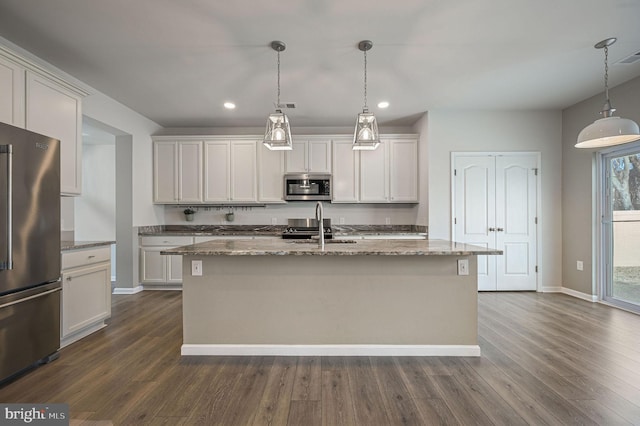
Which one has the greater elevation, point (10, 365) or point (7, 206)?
point (7, 206)

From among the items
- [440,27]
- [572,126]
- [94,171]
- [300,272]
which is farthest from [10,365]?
[572,126]

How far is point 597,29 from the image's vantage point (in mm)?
2549

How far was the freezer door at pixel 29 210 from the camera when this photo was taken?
2008 mm

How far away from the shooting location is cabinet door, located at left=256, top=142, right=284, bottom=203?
16.4ft

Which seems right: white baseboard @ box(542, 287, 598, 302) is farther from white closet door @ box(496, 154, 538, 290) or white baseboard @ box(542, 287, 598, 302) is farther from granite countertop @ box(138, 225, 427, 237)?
granite countertop @ box(138, 225, 427, 237)

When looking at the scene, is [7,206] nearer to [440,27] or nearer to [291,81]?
[291,81]

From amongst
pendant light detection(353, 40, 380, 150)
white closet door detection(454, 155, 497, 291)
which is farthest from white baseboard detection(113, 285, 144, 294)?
white closet door detection(454, 155, 497, 291)

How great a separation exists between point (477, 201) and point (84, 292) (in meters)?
4.97

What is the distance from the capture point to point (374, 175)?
494 centimetres

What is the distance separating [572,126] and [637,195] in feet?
4.18

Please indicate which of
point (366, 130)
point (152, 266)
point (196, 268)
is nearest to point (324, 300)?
point (196, 268)

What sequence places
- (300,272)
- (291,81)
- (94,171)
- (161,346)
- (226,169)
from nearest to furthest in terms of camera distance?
(300,272)
(161,346)
(291,81)
(226,169)
(94,171)

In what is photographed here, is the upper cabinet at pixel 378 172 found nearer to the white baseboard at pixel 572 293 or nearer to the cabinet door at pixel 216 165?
the cabinet door at pixel 216 165

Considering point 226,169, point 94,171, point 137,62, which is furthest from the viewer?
point 94,171
